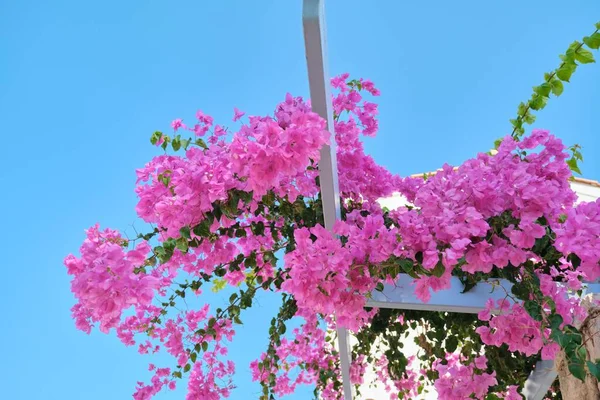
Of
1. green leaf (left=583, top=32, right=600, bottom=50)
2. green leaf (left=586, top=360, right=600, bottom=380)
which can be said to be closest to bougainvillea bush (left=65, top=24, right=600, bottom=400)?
green leaf (left=586, top=360, right=600, bottom=380)

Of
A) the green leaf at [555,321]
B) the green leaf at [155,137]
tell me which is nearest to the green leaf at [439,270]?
the green leaf at [555,321]

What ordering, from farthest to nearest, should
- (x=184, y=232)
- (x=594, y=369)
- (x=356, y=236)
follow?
(x=184, y=232)
(x=356, y=236)
(x=594, y=369)

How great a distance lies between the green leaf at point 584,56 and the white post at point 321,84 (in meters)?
0.96

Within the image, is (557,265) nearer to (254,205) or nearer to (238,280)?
(254,205)

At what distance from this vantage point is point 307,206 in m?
2.06

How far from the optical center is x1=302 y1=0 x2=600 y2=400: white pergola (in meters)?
1.20

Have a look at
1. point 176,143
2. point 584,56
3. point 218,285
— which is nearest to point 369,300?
point 176,143

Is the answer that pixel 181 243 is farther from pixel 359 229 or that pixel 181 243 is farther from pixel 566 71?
pixel 566 71

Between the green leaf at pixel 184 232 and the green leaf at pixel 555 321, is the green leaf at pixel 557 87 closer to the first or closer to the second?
the green leaf at pixel 555 321

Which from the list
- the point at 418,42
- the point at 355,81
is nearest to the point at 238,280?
the point at 355,81

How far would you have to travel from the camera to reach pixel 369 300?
2.00 metres

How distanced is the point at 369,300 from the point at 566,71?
1.03 meters

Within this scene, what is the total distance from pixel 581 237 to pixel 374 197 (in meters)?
0.89

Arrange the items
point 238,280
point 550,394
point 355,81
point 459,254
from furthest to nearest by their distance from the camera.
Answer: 1. point 550,394
2. point 238,280
3. point 355,81
4. point 459,254
